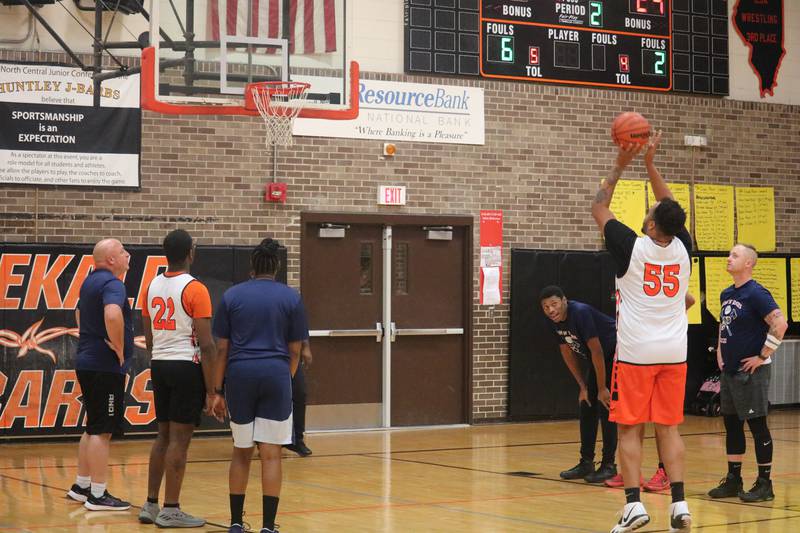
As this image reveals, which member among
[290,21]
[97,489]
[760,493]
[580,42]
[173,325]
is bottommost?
[760,493]

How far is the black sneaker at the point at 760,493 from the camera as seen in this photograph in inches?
344

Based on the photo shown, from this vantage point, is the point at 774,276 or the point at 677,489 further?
the point at 774,276

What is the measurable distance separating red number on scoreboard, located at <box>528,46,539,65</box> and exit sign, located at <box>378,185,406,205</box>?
2374 mm

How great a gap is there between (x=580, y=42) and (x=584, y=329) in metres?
6.62

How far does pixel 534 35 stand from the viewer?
583 inches

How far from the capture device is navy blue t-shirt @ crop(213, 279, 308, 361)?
22.1 ft

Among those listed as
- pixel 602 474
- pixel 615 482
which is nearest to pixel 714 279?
pixel 602 474

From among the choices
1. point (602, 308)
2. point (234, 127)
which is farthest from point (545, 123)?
point (234, 127)

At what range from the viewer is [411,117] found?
47.2 feet

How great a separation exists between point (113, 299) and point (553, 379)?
26.6 feet

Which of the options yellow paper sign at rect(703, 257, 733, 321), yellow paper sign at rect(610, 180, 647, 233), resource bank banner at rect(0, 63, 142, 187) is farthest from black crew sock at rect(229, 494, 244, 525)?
yellow paper sign at rect(703, 257, 733, 321)

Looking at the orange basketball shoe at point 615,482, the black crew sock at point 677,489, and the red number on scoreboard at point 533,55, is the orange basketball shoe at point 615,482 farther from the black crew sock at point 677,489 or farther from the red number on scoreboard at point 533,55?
the red number on scoreboard at point 533,55

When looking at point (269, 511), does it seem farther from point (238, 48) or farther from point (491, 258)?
point (491, 258)

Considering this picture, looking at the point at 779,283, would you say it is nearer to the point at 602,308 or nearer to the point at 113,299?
the point at 602,308
